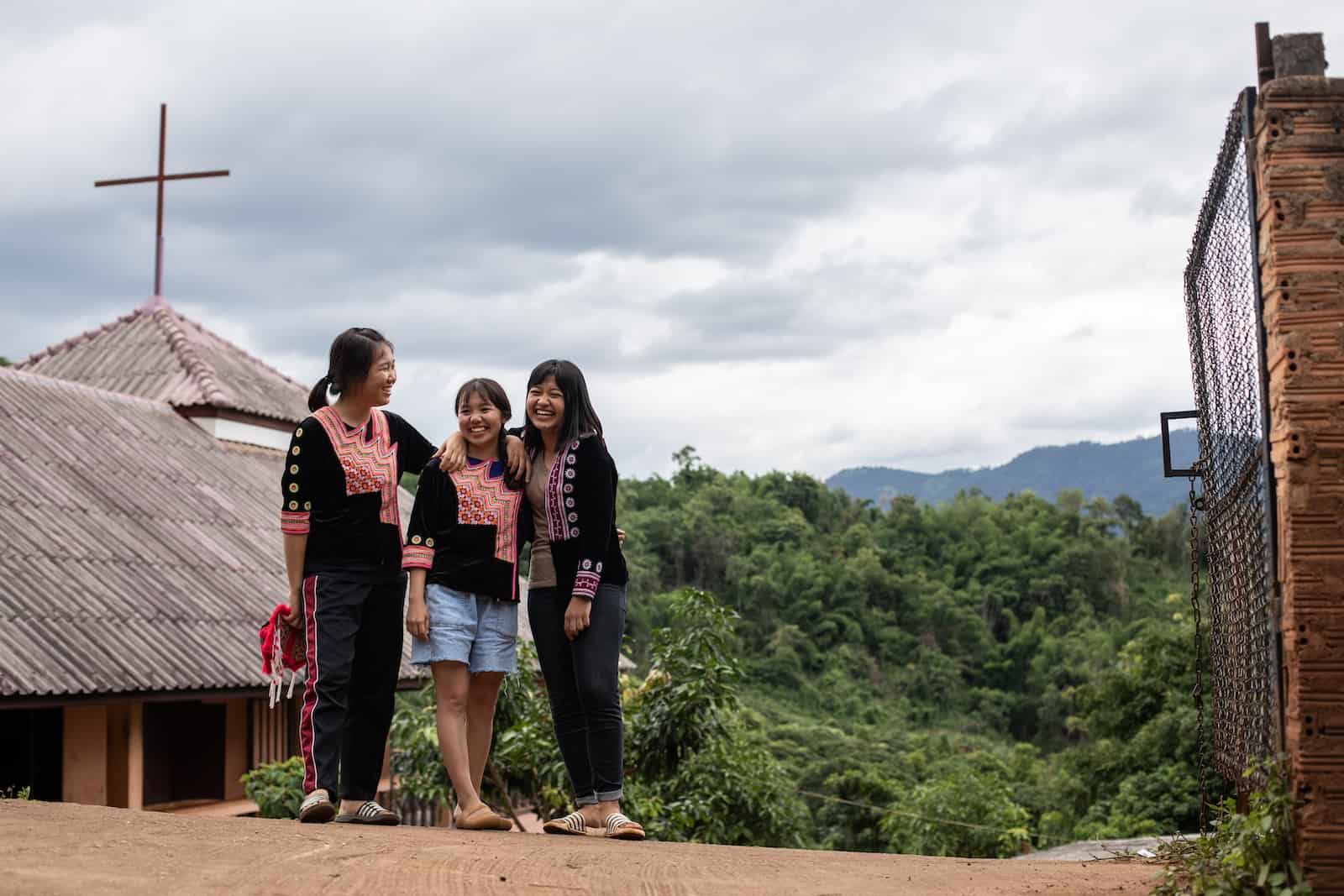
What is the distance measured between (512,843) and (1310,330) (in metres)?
2.93

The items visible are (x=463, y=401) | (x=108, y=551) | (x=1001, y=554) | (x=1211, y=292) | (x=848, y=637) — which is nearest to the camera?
(x=1211, y=292)

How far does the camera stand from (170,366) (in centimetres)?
1667

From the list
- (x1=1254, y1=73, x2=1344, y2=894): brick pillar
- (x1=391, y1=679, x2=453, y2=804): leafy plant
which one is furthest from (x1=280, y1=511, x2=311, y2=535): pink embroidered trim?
(x1=391, y1=679, x2=453, y2=804): leafy plant

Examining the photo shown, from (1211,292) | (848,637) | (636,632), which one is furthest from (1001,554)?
(1211,292)

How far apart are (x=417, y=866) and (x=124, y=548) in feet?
27.9

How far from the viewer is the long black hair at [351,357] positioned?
5.30 metres

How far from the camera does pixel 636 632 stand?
37344 mm

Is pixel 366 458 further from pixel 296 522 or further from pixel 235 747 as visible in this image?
pixel 235 747

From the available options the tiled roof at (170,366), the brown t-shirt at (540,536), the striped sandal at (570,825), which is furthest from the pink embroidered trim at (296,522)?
the tiled roof at (170,366)

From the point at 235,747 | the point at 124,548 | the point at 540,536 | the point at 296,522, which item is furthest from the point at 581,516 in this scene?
the point at 235,747

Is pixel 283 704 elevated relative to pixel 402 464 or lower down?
lower down

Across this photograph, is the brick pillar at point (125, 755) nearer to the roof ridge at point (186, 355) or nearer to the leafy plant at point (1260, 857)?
the roof ridge at point (186, 355)

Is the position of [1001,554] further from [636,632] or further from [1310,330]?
[1310,330]

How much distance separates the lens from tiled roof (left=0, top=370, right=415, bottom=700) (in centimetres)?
966
